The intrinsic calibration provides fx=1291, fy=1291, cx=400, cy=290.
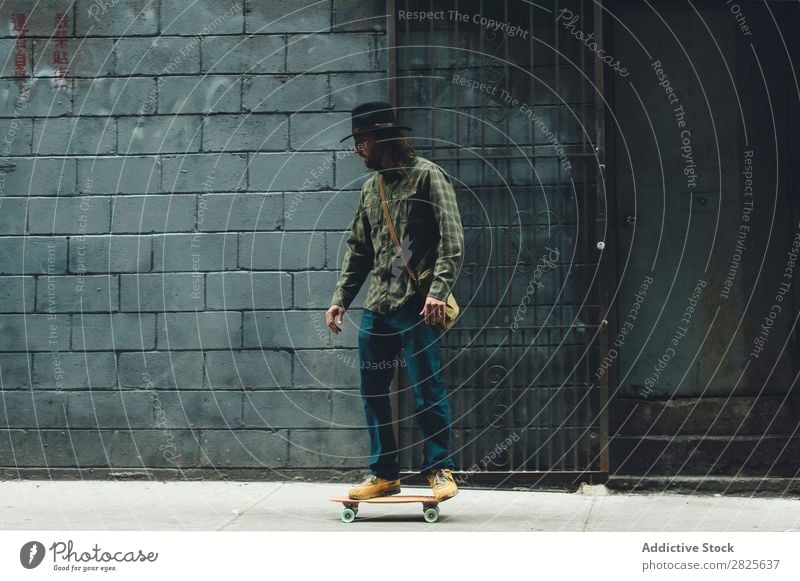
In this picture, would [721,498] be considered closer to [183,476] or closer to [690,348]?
[690,348]

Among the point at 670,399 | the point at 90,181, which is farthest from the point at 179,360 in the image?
the point at 670,399

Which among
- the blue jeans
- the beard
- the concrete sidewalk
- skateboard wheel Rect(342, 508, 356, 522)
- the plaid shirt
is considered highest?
the beard

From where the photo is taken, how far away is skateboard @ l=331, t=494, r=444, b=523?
616cm

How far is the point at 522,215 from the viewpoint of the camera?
739 cm

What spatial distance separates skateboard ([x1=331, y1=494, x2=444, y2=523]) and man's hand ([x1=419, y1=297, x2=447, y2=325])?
2.80ft

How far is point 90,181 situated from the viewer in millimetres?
7648

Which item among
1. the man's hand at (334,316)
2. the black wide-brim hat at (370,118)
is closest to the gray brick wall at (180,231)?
the man's hand at (334,316)

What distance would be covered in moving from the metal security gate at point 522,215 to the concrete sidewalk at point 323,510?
465mm

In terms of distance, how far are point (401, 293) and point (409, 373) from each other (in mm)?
391

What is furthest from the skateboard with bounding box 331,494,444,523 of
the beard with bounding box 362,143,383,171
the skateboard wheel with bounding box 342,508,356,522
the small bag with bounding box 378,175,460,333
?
the beard with bounding box 362,143,383,171

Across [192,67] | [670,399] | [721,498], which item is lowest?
[721,498]

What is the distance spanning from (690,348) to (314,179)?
2445mm

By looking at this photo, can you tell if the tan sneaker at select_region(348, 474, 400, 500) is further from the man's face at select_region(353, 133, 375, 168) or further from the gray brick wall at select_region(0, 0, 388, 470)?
the man's face at select_region(353, 133, 375, 168)

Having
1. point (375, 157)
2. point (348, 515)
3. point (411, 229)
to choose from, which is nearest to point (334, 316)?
point (411, 229)
